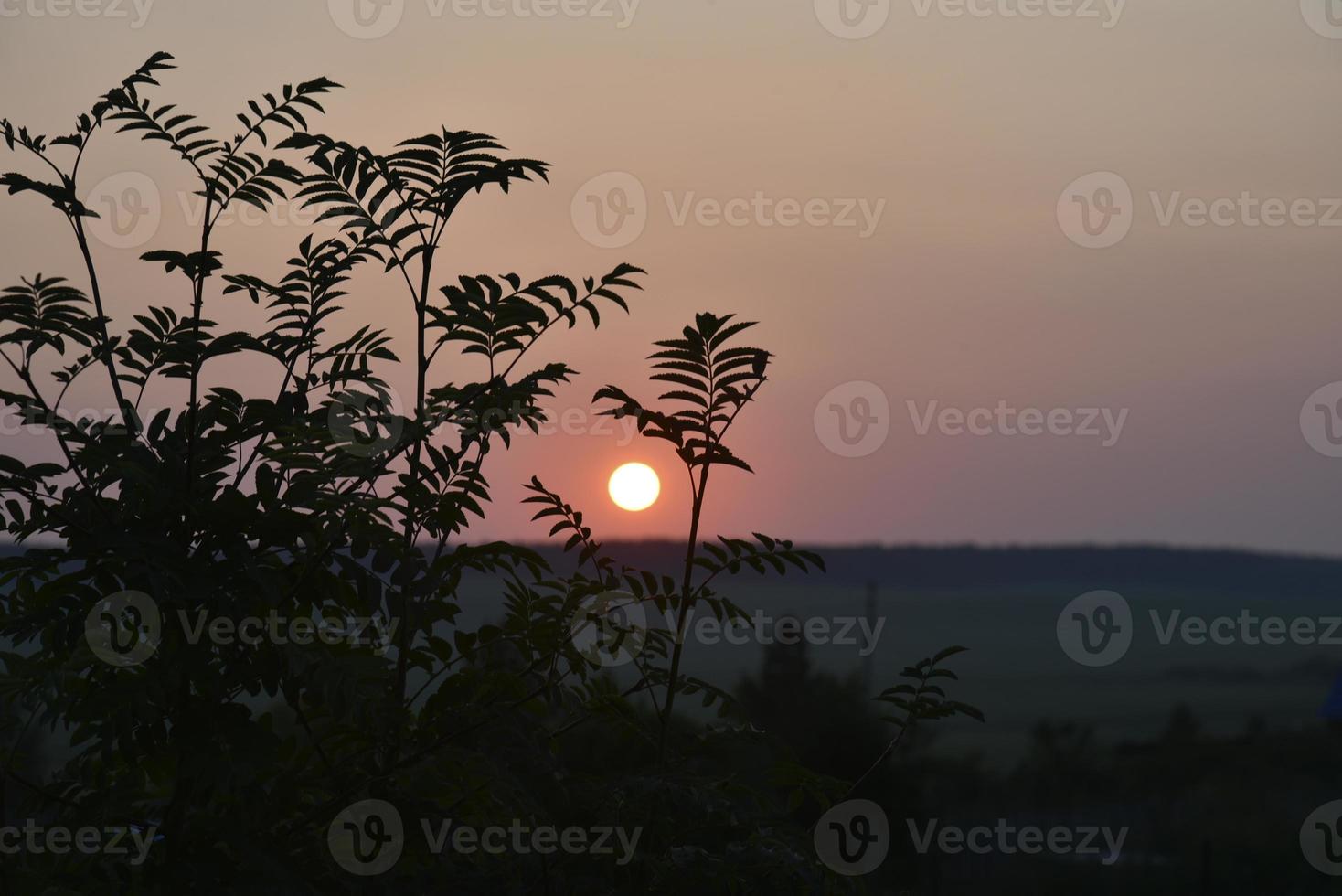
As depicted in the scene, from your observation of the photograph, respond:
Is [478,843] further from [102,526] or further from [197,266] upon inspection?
[197,266]

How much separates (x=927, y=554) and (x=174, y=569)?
37581 millimetres

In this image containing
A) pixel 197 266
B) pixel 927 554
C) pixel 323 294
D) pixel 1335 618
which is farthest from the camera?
pixel 927 554

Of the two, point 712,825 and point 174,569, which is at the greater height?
point 174,569

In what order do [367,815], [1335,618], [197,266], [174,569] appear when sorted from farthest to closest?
1. [1335,618]
2. [197,266]
3. [367,815]
4. [174,569]

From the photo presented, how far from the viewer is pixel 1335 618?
5094 millimetres

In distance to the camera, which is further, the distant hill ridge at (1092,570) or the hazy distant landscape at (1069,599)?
the distant hill ridge at (1092,570)

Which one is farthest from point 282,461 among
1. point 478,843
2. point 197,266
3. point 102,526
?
point 478,843

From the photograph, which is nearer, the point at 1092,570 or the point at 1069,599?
the point at 1069,599

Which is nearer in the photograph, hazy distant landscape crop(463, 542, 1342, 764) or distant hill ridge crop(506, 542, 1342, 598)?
hazy distant landscape crop(463, 542, 1342, 764)

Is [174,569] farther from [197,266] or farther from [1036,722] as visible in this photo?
[1036,722]

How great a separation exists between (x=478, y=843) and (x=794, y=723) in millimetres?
10206

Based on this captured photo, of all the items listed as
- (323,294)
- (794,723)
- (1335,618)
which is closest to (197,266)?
(323,294)

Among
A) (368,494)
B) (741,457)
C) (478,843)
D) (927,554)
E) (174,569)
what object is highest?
(927,554)

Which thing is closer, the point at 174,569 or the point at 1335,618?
the point at 174,569
